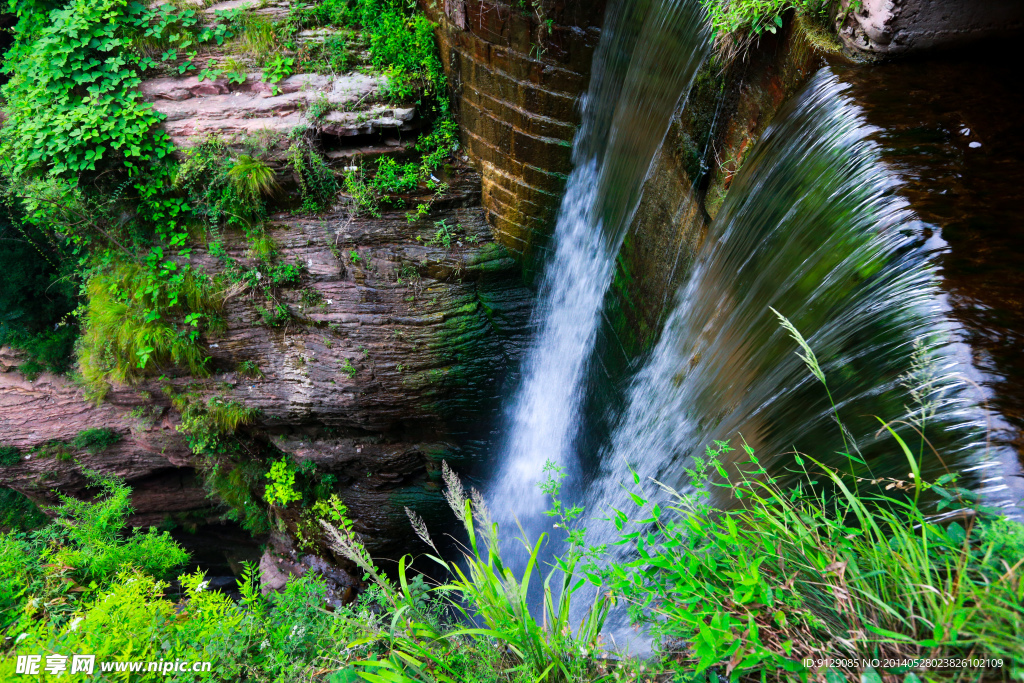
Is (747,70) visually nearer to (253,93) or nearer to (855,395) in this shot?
(855,395)

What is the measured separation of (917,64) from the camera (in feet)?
7.28

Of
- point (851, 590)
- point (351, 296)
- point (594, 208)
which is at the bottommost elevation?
point (351, 296)

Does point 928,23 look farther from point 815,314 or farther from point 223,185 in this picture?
point 223,185

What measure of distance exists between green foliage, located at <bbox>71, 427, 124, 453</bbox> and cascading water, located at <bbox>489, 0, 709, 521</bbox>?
4.13m

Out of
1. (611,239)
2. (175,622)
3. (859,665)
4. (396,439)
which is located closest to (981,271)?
(859,665)

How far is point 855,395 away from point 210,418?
524cm

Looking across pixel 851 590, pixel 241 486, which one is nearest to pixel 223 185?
pixel 241 486

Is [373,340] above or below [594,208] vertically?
below

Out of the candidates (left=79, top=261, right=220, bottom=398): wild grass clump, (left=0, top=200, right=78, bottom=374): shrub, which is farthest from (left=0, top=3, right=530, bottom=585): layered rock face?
(left=0, top=200, right=78, bottom=374): shrub

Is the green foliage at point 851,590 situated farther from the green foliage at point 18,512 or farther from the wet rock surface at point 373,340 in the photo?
the green foliage at point 18,512

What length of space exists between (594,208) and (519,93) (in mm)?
1015

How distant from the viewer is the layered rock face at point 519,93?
377 cm

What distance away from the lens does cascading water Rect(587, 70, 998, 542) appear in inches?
61.5

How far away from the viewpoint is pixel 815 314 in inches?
75.9
